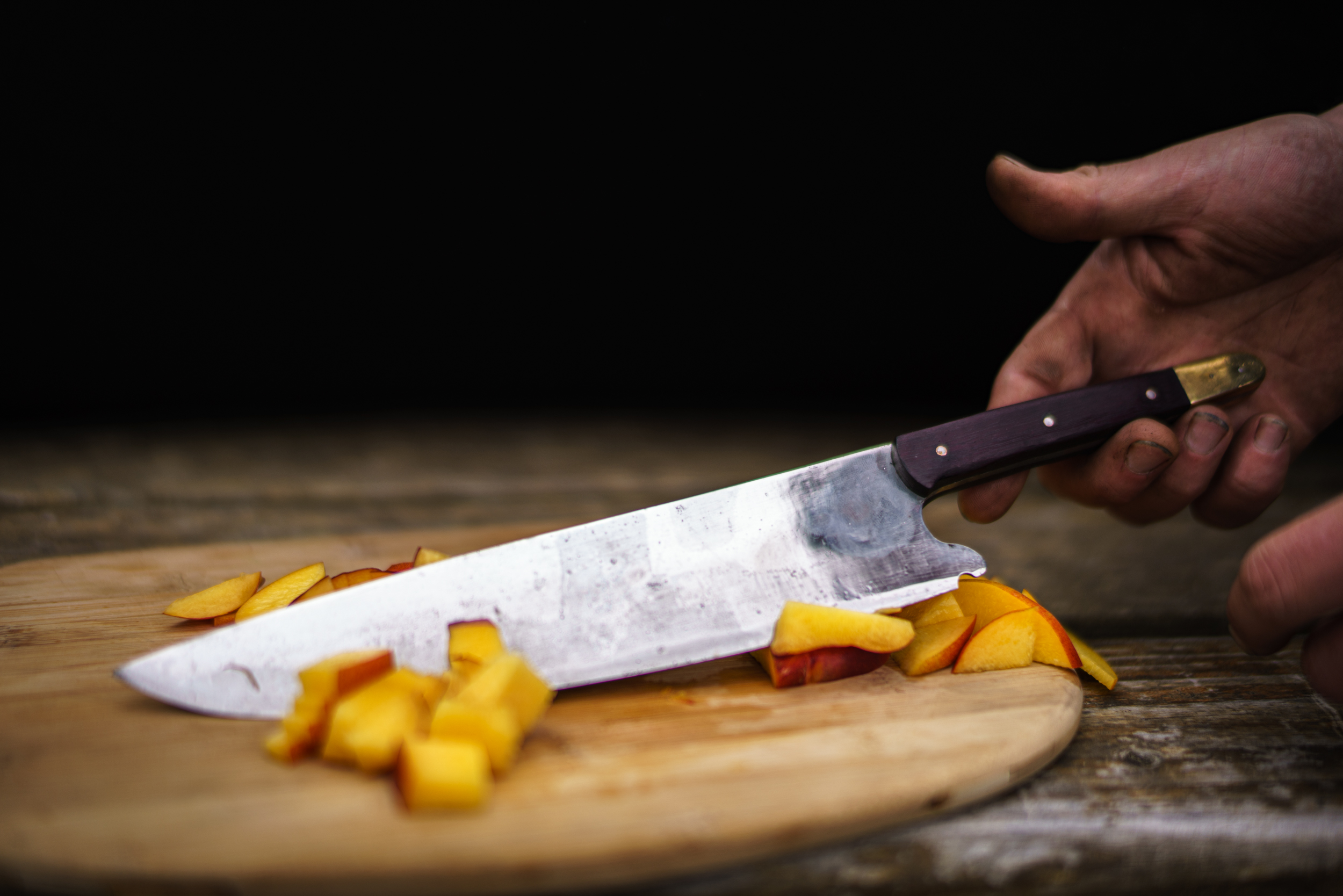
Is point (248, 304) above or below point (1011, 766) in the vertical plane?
above

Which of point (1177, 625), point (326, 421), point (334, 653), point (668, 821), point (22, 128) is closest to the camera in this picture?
point (668, 821)

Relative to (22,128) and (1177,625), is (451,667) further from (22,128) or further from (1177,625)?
(22,128)

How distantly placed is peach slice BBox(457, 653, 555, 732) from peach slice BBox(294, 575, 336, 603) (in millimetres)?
469

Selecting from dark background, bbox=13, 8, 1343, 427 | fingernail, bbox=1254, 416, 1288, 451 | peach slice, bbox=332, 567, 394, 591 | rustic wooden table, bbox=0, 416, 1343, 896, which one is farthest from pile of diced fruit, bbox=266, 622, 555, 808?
dark background, bbox=13, 8, 1343, 427

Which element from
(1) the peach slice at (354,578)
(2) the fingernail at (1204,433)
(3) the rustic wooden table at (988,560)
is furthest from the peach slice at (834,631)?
(2) the fingernail at (1204,433)

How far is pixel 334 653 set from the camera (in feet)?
3.69

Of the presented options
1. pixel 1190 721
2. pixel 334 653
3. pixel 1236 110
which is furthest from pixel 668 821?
pixel 1236 110

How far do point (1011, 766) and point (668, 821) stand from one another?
0.42m

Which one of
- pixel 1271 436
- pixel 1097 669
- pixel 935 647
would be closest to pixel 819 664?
pixel 935 647

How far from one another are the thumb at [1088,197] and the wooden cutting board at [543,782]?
0.85m

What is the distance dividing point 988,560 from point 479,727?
1520mm

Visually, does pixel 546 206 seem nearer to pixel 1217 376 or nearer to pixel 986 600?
pixel 1217 376

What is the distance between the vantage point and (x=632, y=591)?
1.25 m

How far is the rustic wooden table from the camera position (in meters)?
0.92
